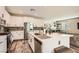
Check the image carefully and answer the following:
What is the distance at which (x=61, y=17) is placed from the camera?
4.43 feet

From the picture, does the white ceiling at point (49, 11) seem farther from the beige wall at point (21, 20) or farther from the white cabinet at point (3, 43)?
the white cabinet at point (3, 43)

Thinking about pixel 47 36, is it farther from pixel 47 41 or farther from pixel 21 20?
pixel 21 20

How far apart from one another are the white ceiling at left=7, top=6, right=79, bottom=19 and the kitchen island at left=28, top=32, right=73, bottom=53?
0.32 metres

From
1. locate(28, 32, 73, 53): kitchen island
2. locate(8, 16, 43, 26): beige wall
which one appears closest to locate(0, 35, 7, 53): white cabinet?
locate(8, 16, 43, 26): beige wall

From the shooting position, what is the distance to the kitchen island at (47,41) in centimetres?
127

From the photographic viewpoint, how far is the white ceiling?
1.26 meters

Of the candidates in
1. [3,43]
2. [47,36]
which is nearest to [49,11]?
[47,36]

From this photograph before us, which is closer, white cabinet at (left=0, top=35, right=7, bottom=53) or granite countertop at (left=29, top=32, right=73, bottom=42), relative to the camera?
white cabinet at (left=0, top=35, right=7, bottom=53)

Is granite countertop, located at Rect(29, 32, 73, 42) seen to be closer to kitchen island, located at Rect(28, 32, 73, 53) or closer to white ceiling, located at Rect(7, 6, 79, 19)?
kitchen island, located at Rect(28, 32, 73, 53)

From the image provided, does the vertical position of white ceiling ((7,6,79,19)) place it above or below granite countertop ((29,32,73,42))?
above

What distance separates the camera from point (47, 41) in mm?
1314

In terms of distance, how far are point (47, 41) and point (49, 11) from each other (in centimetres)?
48
